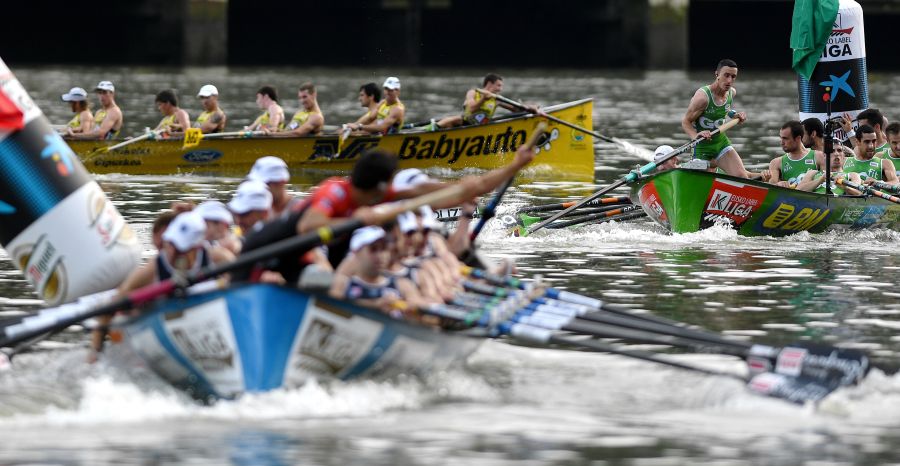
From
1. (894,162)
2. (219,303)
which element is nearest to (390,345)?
(219,303)

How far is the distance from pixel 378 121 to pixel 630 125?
11.5m

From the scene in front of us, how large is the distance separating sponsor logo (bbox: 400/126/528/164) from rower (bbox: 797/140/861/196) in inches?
323

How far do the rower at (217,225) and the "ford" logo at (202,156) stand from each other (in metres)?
16.0

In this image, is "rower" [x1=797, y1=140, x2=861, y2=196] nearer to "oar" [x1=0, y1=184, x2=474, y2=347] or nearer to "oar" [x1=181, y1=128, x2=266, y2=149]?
"oar" [x1=0, y1=184, x2=474, y2=347]

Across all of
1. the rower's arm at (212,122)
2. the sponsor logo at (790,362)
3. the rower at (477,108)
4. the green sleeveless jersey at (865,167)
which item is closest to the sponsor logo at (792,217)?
the green sleeveless jersey at (865,167)

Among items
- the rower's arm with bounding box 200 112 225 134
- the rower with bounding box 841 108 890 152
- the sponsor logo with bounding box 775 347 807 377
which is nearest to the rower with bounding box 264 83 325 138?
the rower's arm with bounding box 200 112 225 134

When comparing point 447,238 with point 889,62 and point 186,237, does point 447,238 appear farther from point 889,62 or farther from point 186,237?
point 889,62

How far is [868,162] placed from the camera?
2102 centimetres

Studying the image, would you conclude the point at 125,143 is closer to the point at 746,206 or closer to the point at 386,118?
the point at 386,118

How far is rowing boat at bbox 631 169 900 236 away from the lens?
19.7 metres

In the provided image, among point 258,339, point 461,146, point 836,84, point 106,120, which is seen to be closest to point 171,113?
point 106,120

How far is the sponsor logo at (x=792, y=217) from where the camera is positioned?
65.8ft

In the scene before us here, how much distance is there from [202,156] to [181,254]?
16.8m

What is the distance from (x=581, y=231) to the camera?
2141cm
